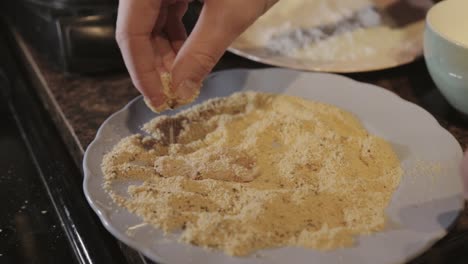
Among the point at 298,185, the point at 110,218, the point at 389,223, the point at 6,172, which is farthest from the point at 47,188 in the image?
the point at 389,223

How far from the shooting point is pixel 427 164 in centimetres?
67

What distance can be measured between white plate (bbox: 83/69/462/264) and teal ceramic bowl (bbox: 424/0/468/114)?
0.06 metres

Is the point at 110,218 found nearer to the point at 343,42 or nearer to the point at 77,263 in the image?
the point at 77,263

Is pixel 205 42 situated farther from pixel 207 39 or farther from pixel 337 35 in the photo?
pixel 337 35

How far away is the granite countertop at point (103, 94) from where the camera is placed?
0.83 meters

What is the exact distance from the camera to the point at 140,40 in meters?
0.69

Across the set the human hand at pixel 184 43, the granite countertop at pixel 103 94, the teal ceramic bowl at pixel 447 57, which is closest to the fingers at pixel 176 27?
the human hand at pixel 184 43

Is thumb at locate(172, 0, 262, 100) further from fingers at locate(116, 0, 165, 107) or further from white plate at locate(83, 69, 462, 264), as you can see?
white plate at locate(83, 69, 462, 264)

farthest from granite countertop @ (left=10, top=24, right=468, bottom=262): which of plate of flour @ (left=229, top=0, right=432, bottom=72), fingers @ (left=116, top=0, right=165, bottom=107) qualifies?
fingers @ (left=116, top=0, right=165, bottom=107)

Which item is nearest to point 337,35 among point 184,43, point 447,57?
point 447,57

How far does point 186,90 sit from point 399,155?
0.91ft

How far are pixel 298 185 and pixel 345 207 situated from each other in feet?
0.22

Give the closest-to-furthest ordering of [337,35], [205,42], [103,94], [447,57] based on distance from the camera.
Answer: [205,42]
[447,57]
[103,94]
[337,35]

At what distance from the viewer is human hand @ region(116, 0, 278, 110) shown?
66 cm
